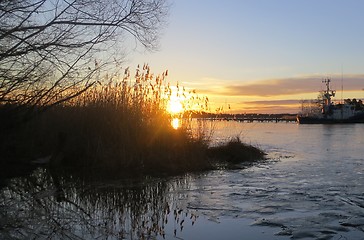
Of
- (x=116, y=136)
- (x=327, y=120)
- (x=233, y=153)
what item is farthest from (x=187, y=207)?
(x=327, y=120)

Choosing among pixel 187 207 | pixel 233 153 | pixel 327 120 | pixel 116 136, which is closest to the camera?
pixel 187 207

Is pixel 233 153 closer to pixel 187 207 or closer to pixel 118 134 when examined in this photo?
pixel 118 134

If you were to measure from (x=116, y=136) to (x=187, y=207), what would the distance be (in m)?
5.63

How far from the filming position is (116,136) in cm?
1330

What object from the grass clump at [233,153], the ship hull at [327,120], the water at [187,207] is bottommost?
the water at [187,207]

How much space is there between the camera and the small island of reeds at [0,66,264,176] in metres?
12.5

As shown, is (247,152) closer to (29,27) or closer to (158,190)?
(158,190)

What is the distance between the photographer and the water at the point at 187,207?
20.9 ft

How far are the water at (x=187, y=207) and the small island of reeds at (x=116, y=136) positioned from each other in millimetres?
1063

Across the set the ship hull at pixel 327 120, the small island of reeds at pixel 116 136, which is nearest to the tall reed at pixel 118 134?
the small island of reeds at pixel 116 136

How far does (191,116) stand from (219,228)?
9497 mm

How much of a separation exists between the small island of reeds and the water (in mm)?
1063

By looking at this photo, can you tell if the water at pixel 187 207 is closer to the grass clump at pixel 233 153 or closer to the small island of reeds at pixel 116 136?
the small island of reeds at pixel 116 136

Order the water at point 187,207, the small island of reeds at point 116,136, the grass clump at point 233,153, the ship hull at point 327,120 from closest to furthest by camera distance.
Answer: the water at point 187,207, the small island of reeds at point 116,136, the grass clump at point 233,153, the ship hull at point 327,120
